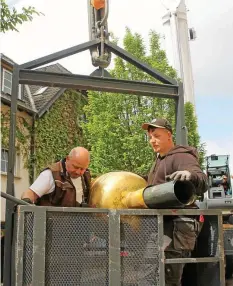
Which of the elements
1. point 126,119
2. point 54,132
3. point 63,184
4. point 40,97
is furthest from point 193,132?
point 63,184

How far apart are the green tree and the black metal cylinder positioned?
10385mm

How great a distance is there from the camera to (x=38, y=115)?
61.9 feet

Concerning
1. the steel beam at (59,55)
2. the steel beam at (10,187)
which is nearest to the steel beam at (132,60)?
the steel beam at (59,55)

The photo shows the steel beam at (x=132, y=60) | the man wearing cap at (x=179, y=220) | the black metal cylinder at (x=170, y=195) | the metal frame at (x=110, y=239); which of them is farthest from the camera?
the steel beam at (x=132, y=60)

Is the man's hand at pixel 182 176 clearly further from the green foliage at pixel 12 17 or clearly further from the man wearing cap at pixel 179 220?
→ the green foliage at pixel 12 17

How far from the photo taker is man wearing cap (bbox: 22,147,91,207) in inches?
139

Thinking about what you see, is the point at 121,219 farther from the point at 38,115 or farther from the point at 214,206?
the point at 38,115

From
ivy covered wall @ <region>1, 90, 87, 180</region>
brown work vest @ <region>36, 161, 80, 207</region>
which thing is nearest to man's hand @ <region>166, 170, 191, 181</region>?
brown work vest @ <region>36, 161, 80, 207</region>

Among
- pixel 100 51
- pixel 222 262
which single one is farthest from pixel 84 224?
pixel 100 51

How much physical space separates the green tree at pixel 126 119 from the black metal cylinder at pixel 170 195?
409 inches

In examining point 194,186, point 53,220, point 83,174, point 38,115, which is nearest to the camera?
point 53,220

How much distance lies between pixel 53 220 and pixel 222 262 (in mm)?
1267

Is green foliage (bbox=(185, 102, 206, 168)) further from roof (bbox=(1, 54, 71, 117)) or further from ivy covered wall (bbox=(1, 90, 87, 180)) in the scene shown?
roof (bbox=(1, 54, 71, 117))

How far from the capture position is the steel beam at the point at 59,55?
12.0 feet
